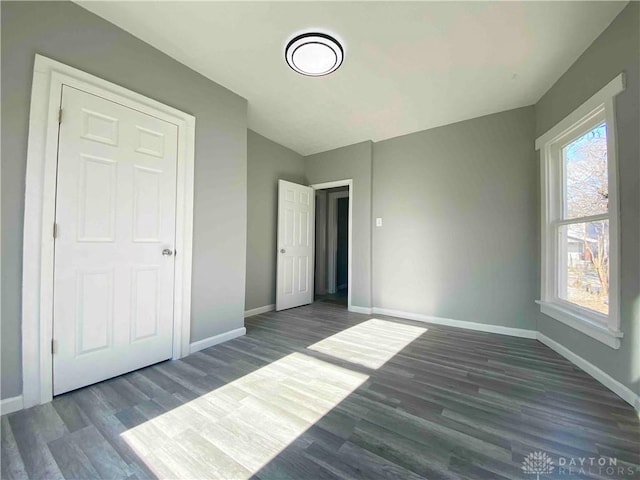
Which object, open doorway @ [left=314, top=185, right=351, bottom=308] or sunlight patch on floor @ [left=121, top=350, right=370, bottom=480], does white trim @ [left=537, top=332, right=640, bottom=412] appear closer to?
sunlight patch on floor @ [left=121, top=350, right=370, bottom=480]

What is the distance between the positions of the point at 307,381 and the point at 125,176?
6.79 ft

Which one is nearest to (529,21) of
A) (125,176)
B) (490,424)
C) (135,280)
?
(490,424)

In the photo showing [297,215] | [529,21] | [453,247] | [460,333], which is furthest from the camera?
[297,215]

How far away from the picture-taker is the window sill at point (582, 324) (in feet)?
5.98

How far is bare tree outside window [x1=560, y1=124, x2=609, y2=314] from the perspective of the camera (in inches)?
80.9

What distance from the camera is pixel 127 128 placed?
2020 mm

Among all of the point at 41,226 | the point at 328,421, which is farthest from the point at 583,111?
the point at 41,226

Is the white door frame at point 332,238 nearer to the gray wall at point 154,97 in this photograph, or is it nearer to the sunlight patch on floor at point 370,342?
the sunlight patch on floor at point 370,342

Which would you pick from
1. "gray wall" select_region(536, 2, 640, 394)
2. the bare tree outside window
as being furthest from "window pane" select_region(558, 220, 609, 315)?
"gray wall" select_region(536, 2, 640, 394)

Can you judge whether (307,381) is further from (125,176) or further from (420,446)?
(125,176)

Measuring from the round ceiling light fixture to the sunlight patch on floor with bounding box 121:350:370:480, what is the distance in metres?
2.55

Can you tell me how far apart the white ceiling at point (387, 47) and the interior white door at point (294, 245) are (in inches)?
55.9

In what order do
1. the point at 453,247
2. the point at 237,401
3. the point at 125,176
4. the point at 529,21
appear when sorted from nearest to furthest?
the point at 237,401 < the point at 529,21 < the point at 125,176 < the point at 453,247

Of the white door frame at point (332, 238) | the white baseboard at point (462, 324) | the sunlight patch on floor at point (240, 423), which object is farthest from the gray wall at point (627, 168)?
the white door frame at point (332, 238)
